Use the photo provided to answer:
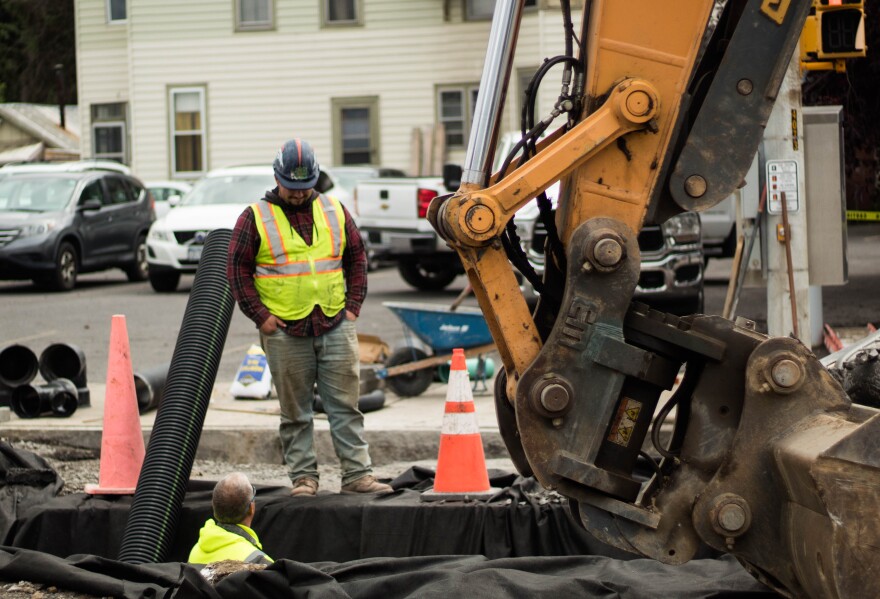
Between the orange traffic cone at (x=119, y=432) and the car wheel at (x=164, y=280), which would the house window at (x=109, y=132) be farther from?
the orange traffic cone at (x=119, y=432)

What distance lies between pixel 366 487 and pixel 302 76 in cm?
2368

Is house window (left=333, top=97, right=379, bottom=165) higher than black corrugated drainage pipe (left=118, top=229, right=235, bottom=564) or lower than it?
higher

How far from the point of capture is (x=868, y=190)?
18.4 metres

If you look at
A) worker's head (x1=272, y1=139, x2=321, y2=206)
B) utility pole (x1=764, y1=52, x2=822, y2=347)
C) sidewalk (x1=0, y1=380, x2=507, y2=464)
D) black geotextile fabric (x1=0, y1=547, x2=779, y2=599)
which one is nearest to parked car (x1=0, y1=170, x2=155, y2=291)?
sidewalk (x1=0, y1=380, x2=507, y2=464)

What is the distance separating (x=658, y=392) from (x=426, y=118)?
2523 cm

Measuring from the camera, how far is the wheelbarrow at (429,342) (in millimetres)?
10422

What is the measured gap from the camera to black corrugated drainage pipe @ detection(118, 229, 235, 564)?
6.82 m

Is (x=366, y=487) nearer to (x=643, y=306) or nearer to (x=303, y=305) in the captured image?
(x=303, y=305)

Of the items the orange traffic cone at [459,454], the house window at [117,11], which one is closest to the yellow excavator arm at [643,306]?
the orange traffic cone at [459,454]

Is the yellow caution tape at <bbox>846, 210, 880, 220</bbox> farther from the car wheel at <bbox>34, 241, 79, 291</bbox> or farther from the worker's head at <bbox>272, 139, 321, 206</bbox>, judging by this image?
Answer: the car wheel at <bbox>34, 241, 79, 291</bbox>

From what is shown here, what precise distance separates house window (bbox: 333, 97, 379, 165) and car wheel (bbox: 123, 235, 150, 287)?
813cm

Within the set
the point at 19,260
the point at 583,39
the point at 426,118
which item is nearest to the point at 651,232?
the point at 583,39

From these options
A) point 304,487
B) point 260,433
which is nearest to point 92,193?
point 260,433

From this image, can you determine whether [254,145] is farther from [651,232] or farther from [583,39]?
[583,39]
